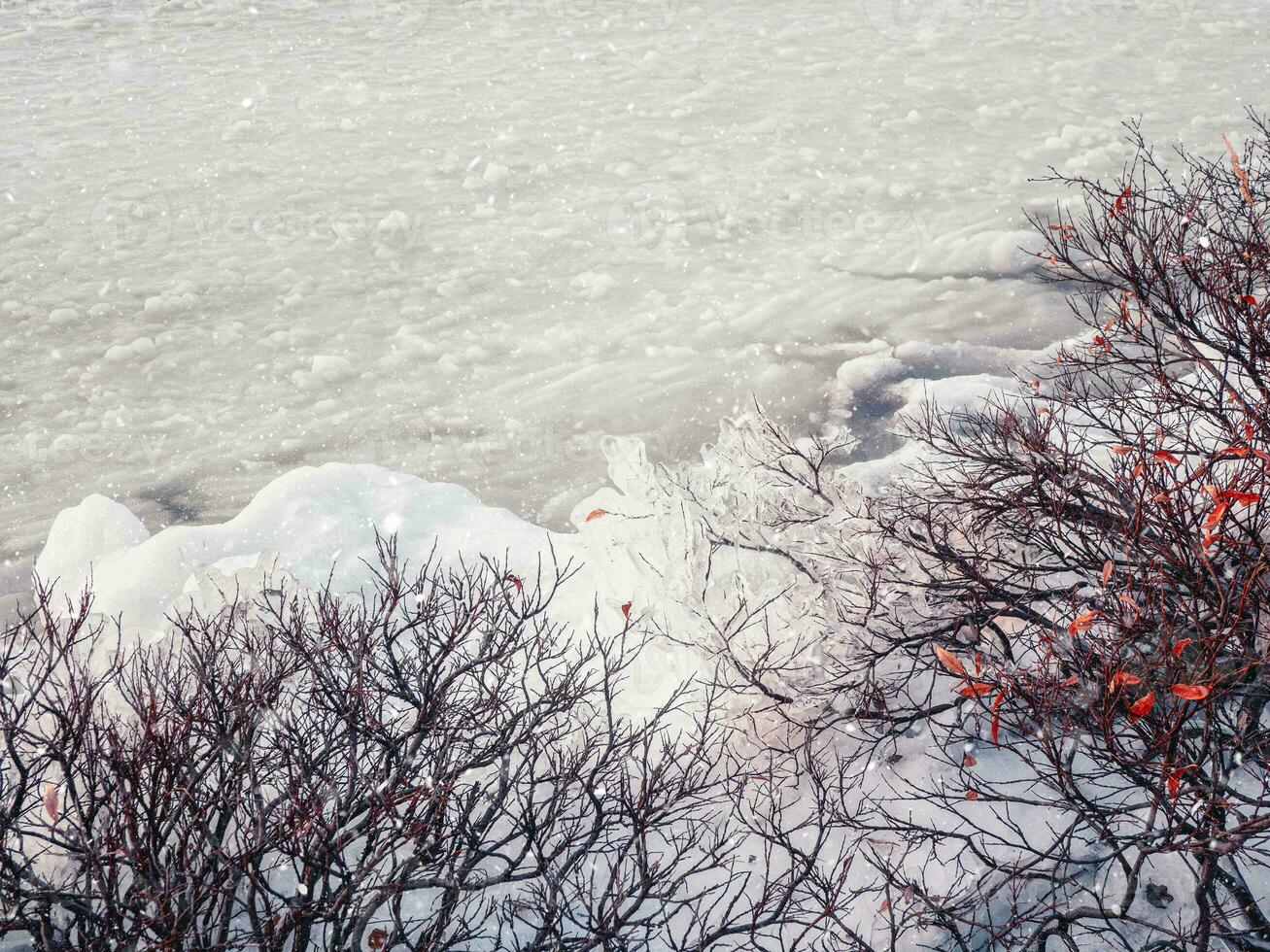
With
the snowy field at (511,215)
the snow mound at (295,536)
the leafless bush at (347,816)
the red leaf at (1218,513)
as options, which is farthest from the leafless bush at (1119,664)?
the snowy field at (511,215)

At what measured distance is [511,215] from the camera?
97.7 ft

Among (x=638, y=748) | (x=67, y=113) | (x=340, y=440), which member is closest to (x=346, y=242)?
(x=340, y=440)

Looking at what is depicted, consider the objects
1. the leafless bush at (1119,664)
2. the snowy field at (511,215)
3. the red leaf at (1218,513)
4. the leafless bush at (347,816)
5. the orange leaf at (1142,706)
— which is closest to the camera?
the orange leaf at (1142,706)

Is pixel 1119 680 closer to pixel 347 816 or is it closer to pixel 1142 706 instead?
pixel 1142 706

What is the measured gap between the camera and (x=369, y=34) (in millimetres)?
39781

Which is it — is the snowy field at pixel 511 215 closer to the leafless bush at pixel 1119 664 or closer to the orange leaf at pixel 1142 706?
the leafless bush at pixel 1119 664

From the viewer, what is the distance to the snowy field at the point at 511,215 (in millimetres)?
21172

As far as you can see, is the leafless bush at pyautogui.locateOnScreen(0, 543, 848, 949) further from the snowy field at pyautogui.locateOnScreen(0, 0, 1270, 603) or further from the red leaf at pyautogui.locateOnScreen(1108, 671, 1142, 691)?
the snowy field at pyautogui.locateOnScreen(0, 0, 1270, 603)

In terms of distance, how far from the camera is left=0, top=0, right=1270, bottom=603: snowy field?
21.2m

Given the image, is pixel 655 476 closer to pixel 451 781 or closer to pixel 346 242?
pixel 451 781

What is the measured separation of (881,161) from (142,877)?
32.6 m

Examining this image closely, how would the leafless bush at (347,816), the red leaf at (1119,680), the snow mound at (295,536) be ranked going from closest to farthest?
the red leaf at (1119,680) < the leafless bush at (347,816) < the snow mound at (295,536)

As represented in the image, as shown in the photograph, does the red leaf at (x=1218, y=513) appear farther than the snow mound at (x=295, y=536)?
No

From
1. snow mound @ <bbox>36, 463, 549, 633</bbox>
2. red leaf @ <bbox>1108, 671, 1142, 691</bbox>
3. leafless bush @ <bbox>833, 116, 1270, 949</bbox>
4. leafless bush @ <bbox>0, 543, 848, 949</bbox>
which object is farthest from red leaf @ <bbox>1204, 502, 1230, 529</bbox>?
snow mound @ <bbox>36, 463, 549, 633</bbox>
